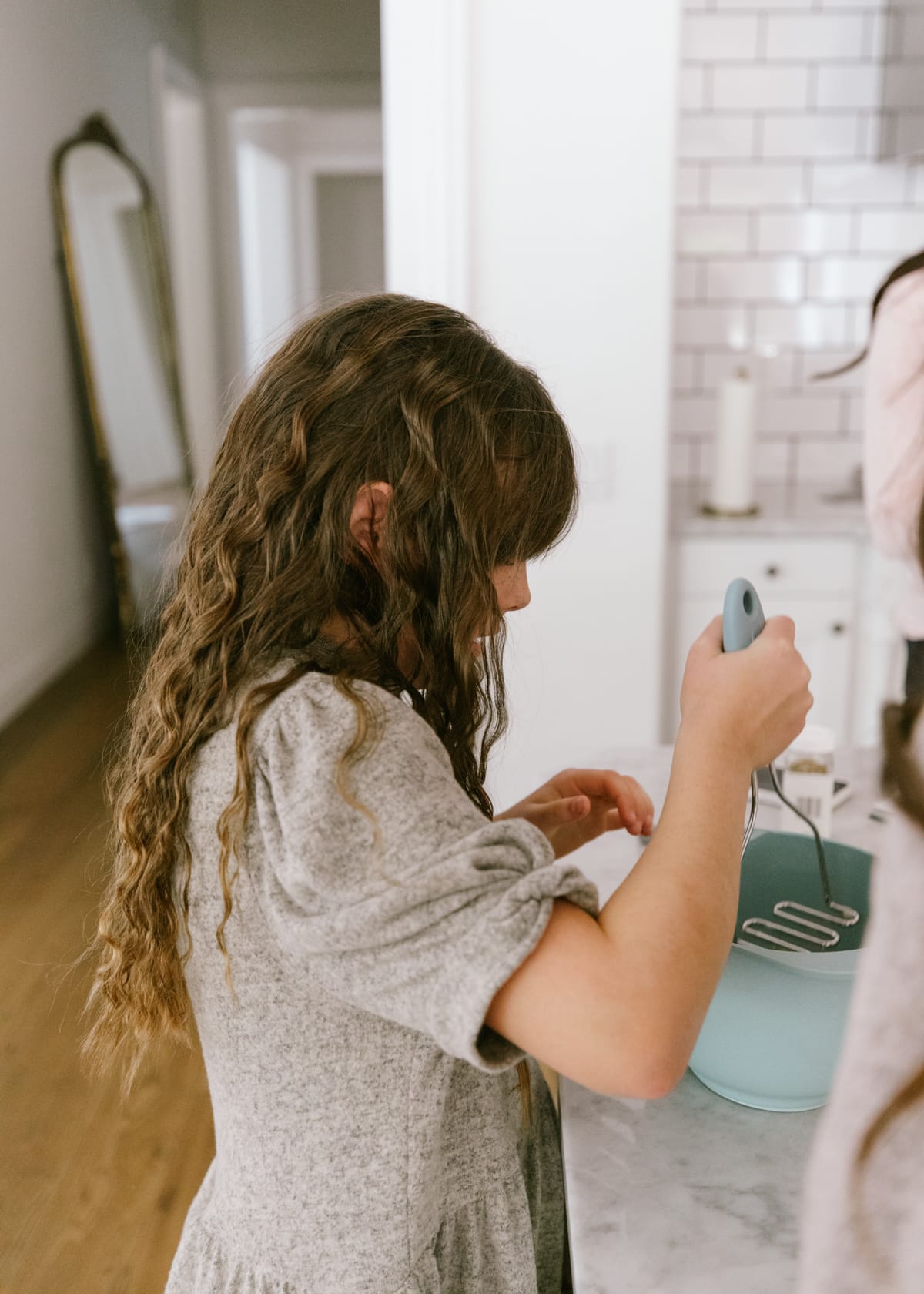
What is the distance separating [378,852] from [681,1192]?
28 centimetres

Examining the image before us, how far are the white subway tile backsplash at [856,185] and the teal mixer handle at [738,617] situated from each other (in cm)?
256

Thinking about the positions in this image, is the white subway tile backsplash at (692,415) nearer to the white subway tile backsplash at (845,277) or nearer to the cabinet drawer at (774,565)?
the white subway tile backsplash at (845,277)

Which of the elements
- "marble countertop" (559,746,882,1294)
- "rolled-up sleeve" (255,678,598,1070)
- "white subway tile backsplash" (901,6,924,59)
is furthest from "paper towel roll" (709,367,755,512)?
"rolled-up sleeve" (255,678,598,1070)

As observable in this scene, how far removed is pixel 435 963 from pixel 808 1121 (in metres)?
0.31

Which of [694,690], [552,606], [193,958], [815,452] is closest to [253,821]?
[193,958]

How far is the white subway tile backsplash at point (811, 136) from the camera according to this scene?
288cm

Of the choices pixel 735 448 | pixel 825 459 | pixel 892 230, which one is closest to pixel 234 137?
pixel 892 230

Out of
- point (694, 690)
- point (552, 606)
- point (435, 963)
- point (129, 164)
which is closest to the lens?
point (435, 963)

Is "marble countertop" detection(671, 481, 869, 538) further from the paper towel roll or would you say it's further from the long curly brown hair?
the long curly brown hair

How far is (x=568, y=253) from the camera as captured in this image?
2311 millimetres

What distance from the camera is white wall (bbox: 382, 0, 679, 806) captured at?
2209mm

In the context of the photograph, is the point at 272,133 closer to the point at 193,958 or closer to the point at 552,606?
the point at 552,606

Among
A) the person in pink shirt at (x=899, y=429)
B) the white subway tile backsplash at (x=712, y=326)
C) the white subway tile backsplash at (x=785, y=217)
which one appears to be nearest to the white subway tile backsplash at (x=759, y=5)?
the white subway tile backsplash at (x=785, y=217)

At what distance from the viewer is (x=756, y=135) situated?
2.89 m
